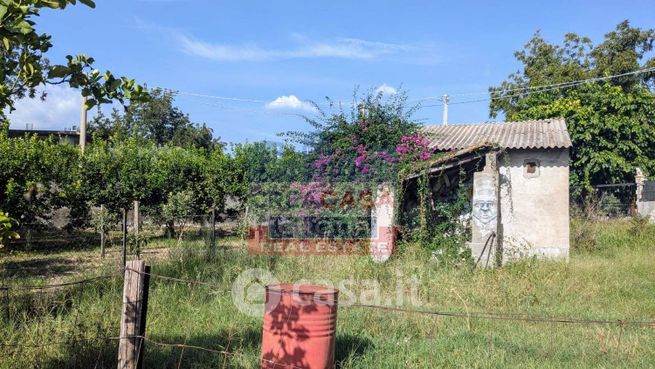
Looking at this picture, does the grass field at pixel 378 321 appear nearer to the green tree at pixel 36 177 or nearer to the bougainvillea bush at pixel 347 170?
the bougainvillea bush at pixel 347 170

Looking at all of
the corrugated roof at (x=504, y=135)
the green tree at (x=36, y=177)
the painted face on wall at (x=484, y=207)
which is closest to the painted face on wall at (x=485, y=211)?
the painted face on wall at (x=484, y=207)

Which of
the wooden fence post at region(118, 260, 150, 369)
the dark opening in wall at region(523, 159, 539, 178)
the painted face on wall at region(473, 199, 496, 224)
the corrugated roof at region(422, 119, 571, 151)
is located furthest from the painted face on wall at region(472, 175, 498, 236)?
the wooden fence post at region(118, 260, 150, 369)

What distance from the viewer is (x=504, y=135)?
516 inches

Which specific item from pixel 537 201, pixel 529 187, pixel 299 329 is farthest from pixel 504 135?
pixel 299 329

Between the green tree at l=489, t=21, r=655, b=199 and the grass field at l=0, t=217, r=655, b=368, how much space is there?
11.8 m

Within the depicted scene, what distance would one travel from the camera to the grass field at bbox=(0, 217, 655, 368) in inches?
172

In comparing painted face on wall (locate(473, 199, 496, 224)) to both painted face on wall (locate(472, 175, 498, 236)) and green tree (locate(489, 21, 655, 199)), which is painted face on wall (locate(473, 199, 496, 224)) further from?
green tree (locate(489, 21, 655, 199))

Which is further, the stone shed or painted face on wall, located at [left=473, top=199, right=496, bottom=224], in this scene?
the stone shed

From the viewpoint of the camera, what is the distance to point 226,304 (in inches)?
238

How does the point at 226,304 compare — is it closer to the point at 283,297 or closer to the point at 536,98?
the point at 283,297

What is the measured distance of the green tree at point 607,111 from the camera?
1927 cm

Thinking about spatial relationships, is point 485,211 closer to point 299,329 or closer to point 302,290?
point 302,290

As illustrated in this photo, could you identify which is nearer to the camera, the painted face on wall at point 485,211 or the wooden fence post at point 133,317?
the wooden fence post at point 133,317

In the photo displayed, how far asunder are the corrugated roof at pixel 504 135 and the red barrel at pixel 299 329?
8451 millimetres
